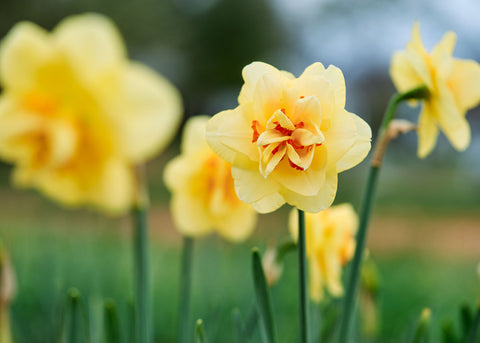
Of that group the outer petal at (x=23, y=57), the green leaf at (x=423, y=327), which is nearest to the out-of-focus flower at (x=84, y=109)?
the outer petal at (x=23, y=57)

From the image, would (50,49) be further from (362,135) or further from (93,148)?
(362,135)

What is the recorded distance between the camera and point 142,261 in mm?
693

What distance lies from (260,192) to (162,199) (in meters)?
7.57

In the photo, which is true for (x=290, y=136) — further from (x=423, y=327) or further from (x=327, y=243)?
(x=423, y=327)

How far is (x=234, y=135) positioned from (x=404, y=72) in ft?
1.33

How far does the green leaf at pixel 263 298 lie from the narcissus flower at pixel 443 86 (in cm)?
33

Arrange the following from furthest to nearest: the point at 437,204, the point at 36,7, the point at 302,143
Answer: the point at 36,7, the point at 437,204, the point at 302,143

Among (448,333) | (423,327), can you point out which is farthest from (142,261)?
(448,333)

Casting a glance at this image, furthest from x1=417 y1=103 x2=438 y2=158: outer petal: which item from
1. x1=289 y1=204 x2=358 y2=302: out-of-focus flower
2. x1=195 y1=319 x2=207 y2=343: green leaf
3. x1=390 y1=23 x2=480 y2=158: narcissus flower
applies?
x1=195 y1=319 x2=207 y2=343: green leaf

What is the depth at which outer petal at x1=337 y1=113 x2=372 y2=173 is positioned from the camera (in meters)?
0.48

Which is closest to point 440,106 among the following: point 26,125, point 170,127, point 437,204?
point 170,127

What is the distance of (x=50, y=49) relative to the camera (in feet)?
2.31

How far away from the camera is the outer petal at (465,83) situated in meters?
0.70

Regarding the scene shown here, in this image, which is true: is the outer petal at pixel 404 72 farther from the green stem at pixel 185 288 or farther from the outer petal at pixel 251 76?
the green stem at pixel 185 288
